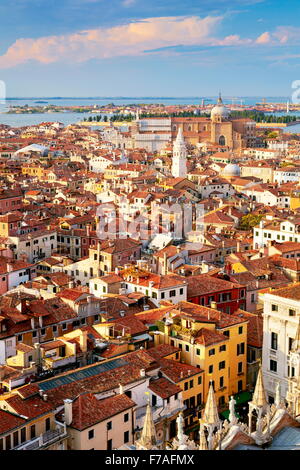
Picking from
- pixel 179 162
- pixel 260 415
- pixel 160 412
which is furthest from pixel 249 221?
pixel 260 415

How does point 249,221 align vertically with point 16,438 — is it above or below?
below

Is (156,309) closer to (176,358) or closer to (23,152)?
(176,358)

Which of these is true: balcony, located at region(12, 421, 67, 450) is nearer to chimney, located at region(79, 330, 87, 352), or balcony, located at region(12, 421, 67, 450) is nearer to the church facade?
chimney, located at region(79, 330, 87, 352)

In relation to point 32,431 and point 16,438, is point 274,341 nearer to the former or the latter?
point 32,431

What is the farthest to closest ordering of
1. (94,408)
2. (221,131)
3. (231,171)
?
(221,131)
(231,171)
(94,408)

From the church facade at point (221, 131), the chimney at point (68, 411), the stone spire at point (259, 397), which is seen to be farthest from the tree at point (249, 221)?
the church facade at point (221, 131)

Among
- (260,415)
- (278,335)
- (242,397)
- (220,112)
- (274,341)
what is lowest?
(242,397)

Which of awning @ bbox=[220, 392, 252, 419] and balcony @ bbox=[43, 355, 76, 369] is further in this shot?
awning @ bbox=[220, 392, 252, 419]

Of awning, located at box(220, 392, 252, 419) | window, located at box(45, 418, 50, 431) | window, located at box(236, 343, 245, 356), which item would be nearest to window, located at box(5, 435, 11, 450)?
window, located at box(45, 418, 50, 431)
